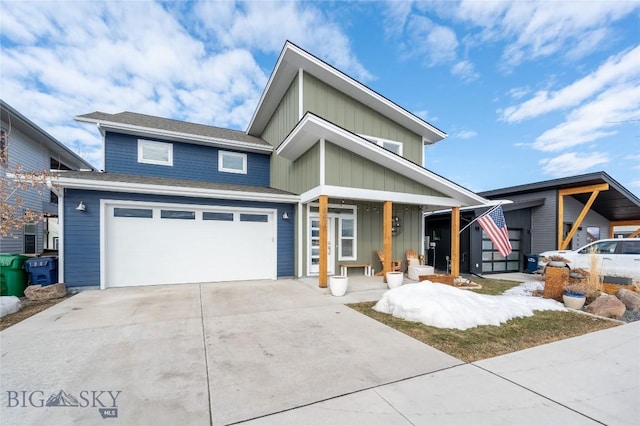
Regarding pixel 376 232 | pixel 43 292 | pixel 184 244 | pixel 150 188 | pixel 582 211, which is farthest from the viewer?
pixel 582 211

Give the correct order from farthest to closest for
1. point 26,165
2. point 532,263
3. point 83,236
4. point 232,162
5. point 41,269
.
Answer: point 532,263 < point 232,162 < point 26,165 < point 83,236 < point 41,269

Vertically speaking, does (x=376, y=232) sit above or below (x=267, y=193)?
below

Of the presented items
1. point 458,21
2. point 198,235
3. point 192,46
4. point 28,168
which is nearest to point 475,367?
point 198,235

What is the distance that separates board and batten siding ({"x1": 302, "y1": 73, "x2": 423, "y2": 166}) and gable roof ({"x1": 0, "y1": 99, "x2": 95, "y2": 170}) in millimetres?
9983

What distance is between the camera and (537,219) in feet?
40.0

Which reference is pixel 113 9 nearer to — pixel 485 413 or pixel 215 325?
pixel 215 325

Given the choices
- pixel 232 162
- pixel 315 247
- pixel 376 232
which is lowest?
pixel 315 247

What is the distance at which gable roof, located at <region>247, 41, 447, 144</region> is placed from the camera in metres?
8.72

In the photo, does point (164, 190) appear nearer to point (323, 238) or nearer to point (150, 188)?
point (150, 188)

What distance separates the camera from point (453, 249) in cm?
930

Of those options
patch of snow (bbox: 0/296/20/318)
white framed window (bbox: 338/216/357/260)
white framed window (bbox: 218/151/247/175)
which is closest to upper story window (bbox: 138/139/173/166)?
white framed window (bbox: 218/151/247/175)

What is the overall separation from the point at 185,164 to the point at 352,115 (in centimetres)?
667

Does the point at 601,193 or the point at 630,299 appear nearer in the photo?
the point at 630,299

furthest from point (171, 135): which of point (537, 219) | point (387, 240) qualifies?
point (537, 219)
